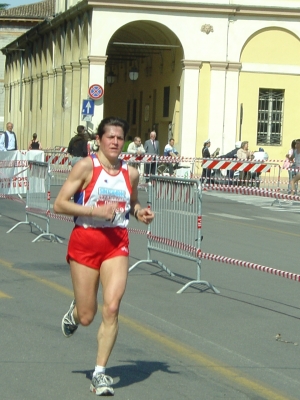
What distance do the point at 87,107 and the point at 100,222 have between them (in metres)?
31.5

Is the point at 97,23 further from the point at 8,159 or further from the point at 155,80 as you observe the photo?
the point at 8,159

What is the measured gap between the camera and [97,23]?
3953 centimetres

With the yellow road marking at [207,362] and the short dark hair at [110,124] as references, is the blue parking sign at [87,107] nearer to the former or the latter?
the yellow road marking at [207,362]

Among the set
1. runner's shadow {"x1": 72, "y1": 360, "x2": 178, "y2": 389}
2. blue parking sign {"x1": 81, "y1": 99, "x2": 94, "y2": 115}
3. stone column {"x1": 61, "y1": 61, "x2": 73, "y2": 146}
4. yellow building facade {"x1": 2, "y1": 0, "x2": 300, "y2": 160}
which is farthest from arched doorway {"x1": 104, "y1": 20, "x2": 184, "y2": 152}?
runner's shadow {"x1": 72, "y1": 360, "x2": 178, "y2": 389}

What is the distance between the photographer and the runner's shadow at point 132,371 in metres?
6.76

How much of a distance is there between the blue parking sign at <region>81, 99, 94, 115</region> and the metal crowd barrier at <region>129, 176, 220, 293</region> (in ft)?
84.9

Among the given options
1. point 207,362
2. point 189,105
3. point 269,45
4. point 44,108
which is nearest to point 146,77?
point 44,108

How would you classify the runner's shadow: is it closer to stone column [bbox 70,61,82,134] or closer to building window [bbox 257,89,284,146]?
building window [bbox 257,89,284,146]

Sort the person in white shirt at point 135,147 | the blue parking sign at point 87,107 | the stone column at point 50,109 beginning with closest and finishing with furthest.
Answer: the person in white shirt at point 135,147, the blue parking sign at point 87,107, the stone column at point 50,109

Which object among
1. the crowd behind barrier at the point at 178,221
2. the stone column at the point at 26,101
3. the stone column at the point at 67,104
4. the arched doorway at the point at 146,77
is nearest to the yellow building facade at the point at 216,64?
the arched doorway at the point at 146,77

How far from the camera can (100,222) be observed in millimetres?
6566

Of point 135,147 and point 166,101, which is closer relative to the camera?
point 135,147

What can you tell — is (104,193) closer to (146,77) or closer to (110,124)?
(110,124)

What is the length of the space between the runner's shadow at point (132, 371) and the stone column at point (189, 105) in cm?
3263
